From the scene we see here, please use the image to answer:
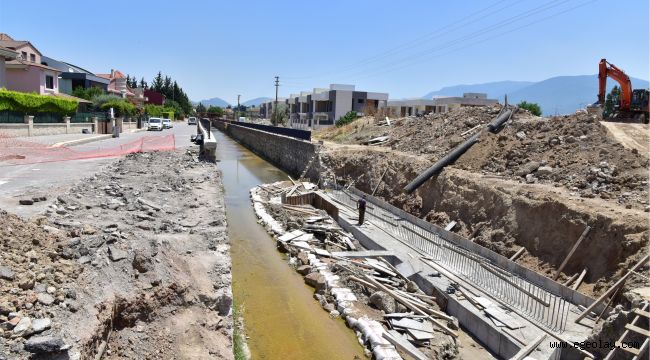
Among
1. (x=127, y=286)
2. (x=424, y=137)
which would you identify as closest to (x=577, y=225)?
(x=127, y=286)

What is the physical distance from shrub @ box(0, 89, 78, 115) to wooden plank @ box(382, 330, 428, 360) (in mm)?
33462

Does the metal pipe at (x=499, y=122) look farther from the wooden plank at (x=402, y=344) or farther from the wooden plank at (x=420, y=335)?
the wooden plank at (x=402, y=344)

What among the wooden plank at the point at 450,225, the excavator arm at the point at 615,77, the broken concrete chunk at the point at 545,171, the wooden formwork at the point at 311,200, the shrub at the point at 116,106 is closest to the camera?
the wooden plank at the point at 450,225

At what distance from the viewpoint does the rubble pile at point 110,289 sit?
5.74 metres

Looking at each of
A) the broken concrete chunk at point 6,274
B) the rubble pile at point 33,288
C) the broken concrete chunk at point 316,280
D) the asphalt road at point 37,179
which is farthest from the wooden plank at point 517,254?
the asphalt road at point 37,179

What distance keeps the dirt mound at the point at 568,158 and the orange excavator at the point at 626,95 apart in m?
9.34

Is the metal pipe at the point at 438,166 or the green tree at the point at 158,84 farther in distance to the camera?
the green tree at the point at 158,84

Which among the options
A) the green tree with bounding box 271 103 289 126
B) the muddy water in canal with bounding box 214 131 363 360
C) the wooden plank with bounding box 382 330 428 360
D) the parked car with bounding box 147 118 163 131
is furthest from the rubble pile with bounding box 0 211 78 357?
the green tree with bounding box 271 103 289 126

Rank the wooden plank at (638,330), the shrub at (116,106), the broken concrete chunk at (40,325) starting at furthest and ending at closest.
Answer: the shrub at (116,106), the wooden plank at (638,330), the broken concrete chunk at (40,325)

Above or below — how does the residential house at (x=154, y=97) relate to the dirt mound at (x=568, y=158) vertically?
above

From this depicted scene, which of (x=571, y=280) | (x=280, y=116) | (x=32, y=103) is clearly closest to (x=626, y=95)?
(x=571, y=280)

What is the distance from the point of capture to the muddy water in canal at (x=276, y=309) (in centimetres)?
886

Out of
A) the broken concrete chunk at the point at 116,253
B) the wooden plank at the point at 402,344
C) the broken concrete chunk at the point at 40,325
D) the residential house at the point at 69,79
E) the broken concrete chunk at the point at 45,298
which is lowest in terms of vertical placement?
the wooden plank at the point at 402,344

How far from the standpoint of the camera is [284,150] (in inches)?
1469
